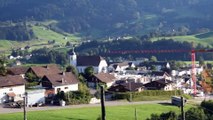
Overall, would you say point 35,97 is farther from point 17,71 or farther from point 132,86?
point 132,86

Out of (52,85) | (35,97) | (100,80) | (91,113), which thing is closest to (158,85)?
(100,80)

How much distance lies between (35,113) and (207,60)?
281ft

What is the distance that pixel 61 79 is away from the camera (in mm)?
57188

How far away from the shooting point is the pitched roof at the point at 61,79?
5650 centimetres

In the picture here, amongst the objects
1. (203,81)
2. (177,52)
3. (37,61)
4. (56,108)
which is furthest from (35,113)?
(177,52)

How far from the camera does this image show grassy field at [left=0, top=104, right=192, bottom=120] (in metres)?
40.7

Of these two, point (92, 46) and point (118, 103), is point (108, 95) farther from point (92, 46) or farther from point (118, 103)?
point (92, 46)

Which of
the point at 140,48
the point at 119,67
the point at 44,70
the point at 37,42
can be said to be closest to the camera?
the point at 44,70

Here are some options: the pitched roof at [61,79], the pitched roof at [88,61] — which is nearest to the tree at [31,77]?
the pitched roof at [61,79]

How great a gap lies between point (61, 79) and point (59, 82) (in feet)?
2.08

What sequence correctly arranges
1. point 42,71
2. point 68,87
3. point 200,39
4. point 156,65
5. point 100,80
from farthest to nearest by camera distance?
point 200,39 → point 156,65 → point 100,80 → point 42,71 → point 68,87

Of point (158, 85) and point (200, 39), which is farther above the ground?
point (200, 39)

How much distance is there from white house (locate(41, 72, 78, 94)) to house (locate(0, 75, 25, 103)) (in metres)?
3.51

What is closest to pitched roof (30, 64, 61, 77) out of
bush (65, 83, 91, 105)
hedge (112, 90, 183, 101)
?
hedge (112, 90, 183, 101)
